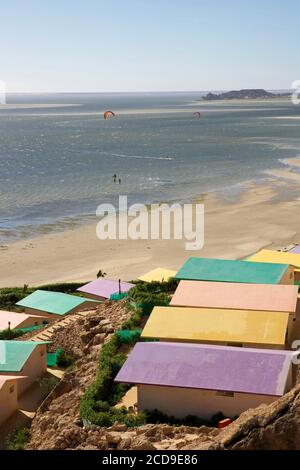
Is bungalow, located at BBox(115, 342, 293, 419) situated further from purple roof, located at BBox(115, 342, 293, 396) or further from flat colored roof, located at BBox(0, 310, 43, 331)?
flat colored roof, located at BBox(0, 310, 43, 331)

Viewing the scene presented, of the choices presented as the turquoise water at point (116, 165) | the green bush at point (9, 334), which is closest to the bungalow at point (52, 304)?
the green bush at point (9, 334)

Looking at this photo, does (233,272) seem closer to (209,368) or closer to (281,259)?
(281,259)

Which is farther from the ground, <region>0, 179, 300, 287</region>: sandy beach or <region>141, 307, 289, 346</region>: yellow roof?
<region>141, 307, 289, 346</region>: yellow roof

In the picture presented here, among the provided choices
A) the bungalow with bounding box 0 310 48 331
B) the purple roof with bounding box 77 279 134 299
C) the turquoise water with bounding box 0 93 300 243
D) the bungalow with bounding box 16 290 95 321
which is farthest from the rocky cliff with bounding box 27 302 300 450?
the turquoise water with bounding box 0 93 300 243

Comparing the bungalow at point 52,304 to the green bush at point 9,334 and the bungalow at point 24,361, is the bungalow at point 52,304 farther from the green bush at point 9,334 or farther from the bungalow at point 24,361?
the bungalow at point 24,361

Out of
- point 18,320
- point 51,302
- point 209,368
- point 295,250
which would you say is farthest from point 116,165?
point 209,368
